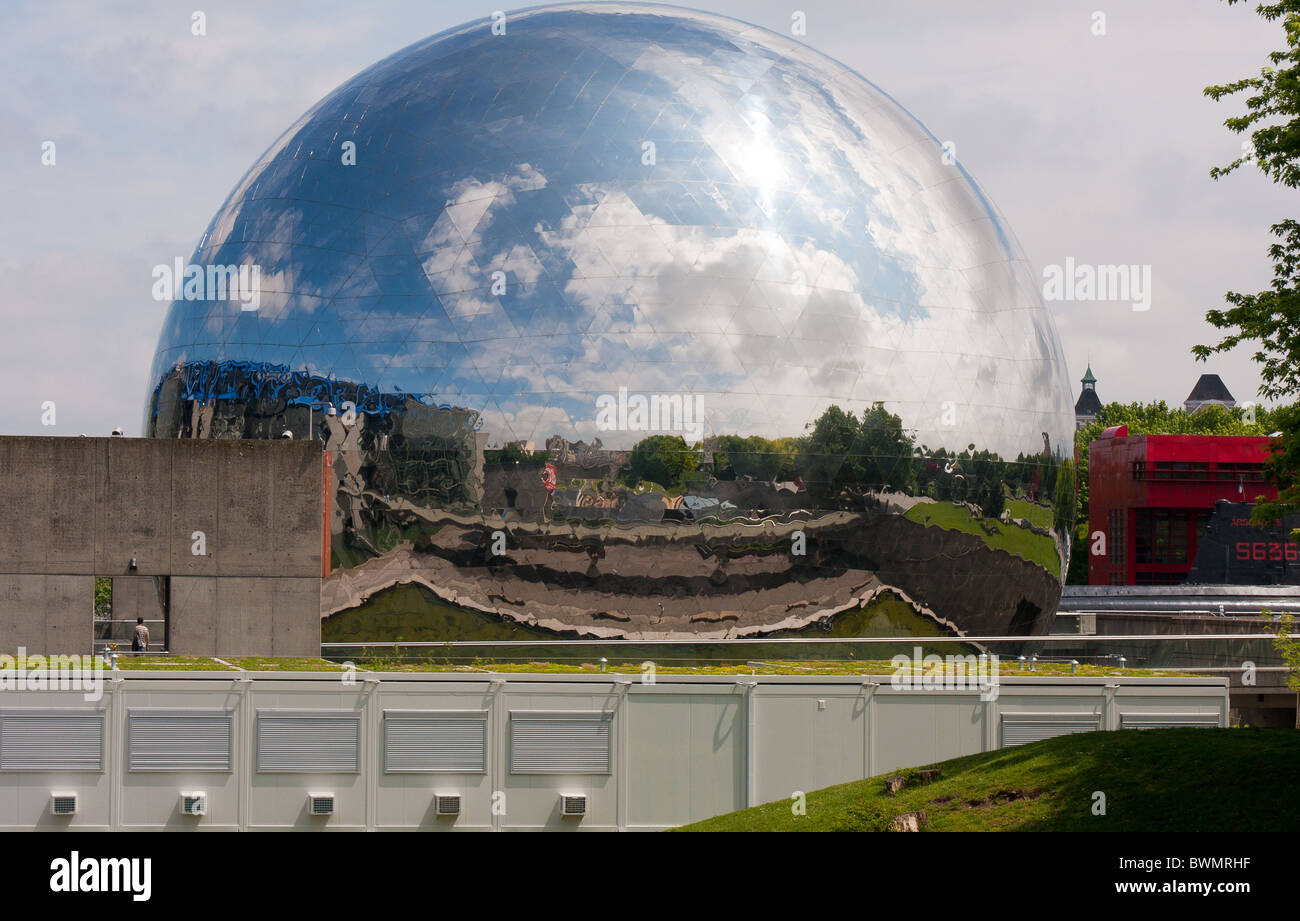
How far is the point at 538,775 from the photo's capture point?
17.8m

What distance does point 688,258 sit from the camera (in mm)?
23141

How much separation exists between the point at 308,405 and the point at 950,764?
39.3 feet

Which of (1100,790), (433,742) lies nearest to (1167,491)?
(433,742)

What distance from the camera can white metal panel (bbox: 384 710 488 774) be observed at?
17594mm

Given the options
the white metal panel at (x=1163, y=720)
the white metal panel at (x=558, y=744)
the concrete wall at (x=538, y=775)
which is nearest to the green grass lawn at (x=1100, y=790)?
the concrete wall at (x=538, y=775)

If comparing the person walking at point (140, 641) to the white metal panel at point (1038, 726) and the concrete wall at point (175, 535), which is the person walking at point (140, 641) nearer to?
the concrete wall at point (175, 535)

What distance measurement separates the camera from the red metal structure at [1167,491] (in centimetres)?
6788

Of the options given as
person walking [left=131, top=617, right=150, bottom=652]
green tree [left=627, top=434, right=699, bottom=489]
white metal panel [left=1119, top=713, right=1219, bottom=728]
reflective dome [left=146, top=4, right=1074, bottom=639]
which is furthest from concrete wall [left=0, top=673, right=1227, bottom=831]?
person walking [left=131, top=617, right=150, bottom=652]

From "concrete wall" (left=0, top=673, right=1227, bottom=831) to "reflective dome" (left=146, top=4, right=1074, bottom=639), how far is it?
4587mm

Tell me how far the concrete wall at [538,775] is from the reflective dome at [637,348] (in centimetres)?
459

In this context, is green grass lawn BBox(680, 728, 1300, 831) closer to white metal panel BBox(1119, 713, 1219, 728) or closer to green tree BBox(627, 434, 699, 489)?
white metal panel BBox(1119, 713, 1219, 728)
